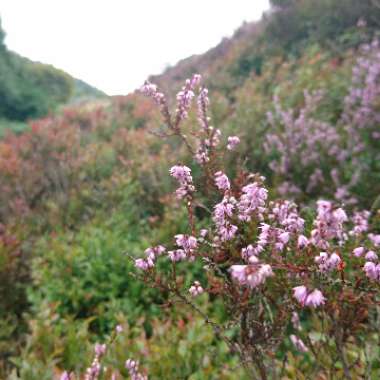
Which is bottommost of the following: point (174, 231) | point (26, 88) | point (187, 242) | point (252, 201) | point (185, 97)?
point (174, 231)

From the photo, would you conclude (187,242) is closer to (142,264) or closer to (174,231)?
(142,264)

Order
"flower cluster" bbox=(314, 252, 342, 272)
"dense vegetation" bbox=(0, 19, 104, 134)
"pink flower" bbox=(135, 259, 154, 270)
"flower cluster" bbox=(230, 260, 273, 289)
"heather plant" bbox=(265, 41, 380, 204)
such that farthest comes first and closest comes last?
"dense vegetation" bbox=(0, 19, 104, 134) < "heather plant" bbox=(265, 41, 380, 204) < "pink flower" bbox=(135, 259, 154, 270) < "flower cluster" bbox=(314, 252, 342, 272) < "flower cluster" bbox=(230, 260, 273, 289)

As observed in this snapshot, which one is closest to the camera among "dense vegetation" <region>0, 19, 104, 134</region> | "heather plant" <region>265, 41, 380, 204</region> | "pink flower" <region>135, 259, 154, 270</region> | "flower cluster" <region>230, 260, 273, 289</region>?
"flower cluster" <region>230, 260, 273, 289</region>

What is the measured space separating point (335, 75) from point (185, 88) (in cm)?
615

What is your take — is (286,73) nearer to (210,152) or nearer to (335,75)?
(335,75)

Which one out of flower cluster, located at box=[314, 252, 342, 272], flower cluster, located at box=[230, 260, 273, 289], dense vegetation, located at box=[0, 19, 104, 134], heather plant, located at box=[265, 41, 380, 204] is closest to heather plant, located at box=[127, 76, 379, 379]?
flower cluster, located at box=[314, 252, 342, 272]

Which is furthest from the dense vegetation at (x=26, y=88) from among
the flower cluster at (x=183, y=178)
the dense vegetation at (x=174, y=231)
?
the flower cluster at (x=183, y=178)

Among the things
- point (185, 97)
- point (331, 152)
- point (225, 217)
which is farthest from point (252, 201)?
point (331, 152)

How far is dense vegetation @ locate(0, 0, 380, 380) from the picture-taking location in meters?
2.00

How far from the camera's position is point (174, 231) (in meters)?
4.58

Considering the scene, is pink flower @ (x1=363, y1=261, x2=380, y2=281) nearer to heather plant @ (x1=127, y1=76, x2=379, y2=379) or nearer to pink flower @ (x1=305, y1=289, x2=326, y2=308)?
heather plant @ (x1=127, y1=76, x2=379, y2=379)

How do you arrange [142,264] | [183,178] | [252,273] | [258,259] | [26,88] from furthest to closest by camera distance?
[26,88]
[183,178]
[142,264]
[258,259]
[252,273]

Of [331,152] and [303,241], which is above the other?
[303,241]

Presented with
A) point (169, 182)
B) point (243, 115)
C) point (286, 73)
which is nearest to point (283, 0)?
point (286, 73)
